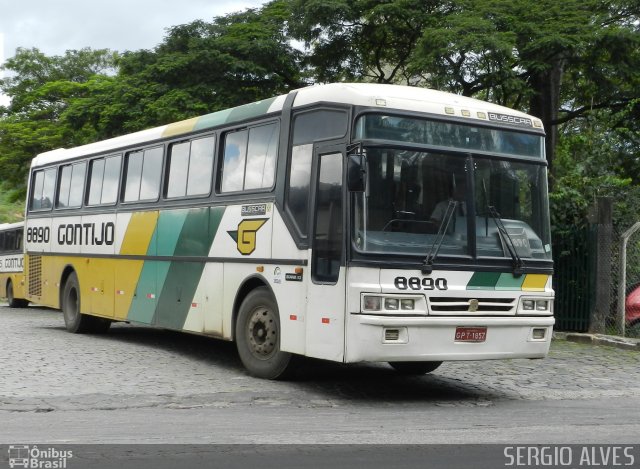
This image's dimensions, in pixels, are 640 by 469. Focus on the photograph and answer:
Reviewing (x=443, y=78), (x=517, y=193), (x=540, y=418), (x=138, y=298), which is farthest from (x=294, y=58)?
(x=540, y=418)

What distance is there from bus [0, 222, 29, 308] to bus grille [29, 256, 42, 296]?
45.7ft

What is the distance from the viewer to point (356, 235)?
971cm

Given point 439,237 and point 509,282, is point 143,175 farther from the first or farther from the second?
point 509,282

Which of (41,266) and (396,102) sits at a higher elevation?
(396,102)

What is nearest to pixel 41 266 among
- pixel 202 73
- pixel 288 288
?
pixel 202 73

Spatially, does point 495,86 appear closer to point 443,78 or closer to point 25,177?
point 443,78

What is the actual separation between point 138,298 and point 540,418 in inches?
301

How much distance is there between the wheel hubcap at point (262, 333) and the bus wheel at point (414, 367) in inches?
73.9

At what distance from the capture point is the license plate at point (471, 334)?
32.8 feet

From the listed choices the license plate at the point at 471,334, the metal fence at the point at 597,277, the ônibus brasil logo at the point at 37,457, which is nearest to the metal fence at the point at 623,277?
the metal fence at the point at 597,277

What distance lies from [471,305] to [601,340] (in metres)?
7.15

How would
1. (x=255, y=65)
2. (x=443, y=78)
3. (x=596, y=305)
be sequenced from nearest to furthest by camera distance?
(x=596, y=305)
(x=443, y=78)
(x=255, y=65)

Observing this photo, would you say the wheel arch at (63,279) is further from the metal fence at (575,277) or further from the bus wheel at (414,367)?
the metal fence at (575,277)

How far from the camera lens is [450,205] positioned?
10.1m
